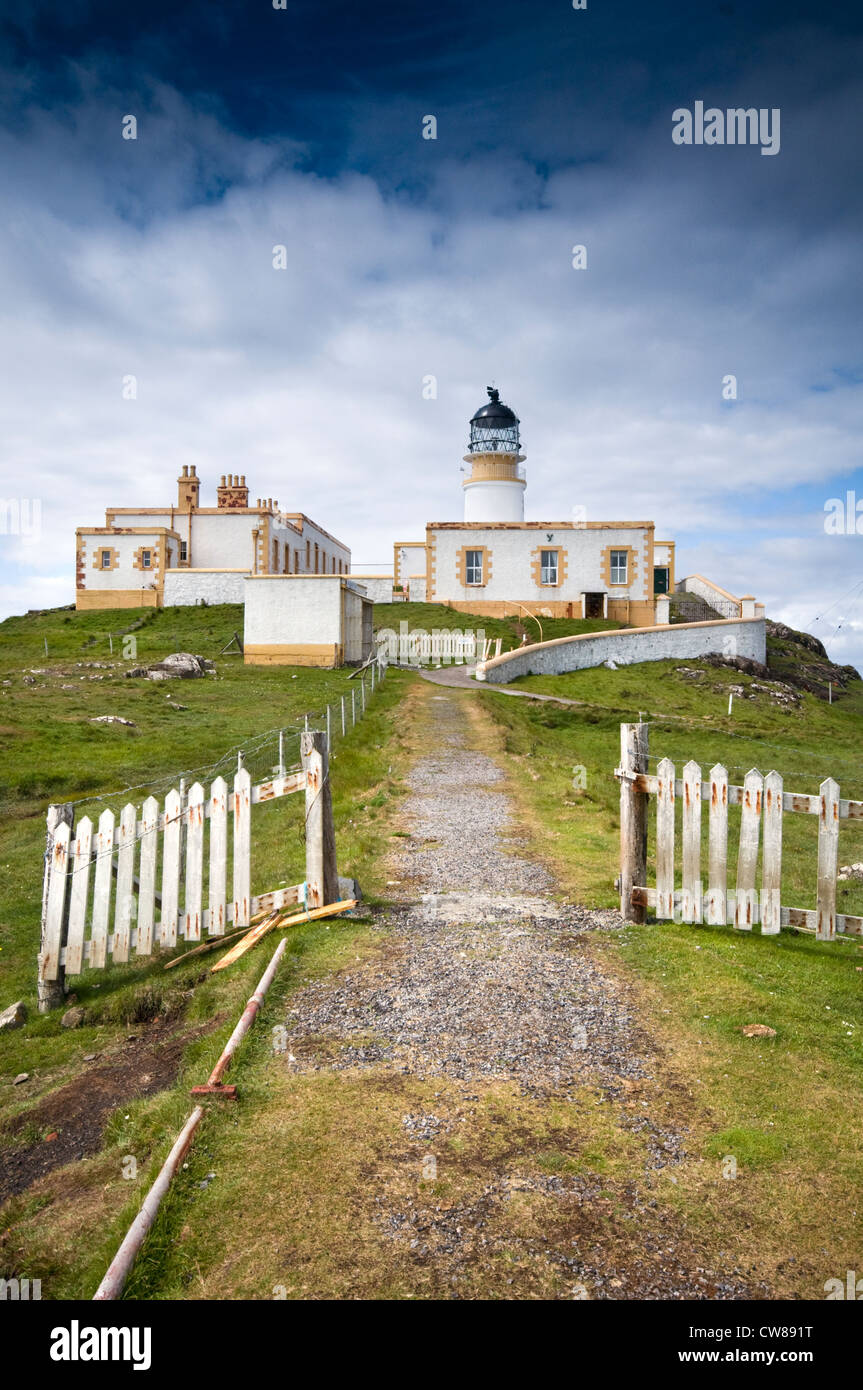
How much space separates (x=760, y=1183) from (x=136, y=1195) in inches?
119

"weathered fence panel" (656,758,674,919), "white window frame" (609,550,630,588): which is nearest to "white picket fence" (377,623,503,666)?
"white window frame" (609,550,630,588)

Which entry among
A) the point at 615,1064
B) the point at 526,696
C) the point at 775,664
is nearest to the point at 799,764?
the point at 526,696

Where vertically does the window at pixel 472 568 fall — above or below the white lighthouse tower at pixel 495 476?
below

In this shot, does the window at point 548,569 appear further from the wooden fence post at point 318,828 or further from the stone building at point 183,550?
the wooden fence post at point 318,828

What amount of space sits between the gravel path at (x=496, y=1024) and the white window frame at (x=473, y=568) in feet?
121

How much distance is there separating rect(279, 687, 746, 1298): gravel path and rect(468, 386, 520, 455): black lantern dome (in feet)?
151

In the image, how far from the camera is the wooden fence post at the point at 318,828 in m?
8.06

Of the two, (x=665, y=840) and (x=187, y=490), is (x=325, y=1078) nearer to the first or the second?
(x=665, y=840)

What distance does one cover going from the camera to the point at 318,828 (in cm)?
816

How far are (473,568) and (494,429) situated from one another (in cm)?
1194

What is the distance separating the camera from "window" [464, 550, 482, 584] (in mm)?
45938

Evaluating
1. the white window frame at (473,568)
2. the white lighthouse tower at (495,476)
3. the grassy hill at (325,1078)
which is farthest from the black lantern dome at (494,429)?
the grassy hill at (325,1078)

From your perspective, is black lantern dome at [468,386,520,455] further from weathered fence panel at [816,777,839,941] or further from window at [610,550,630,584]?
weathered fence panel at [816,777,839,941]
